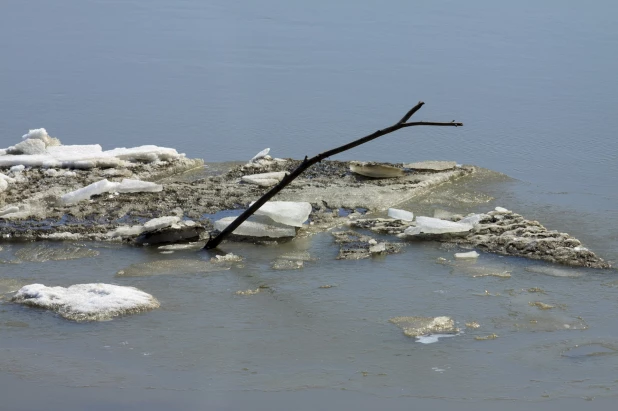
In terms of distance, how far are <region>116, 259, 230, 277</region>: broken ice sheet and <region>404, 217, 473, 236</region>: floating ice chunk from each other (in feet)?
3.80

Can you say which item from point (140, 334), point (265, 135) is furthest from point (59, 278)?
point (265, 135)

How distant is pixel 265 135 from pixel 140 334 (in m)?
4.22

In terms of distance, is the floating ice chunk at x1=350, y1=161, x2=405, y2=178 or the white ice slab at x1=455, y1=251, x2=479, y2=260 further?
the floating ice chunk at x1=350, y1=161, x2=405, y2=178

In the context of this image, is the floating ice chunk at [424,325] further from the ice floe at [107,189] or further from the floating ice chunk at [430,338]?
the ice floe at [107,189]

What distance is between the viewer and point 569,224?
5543 mm

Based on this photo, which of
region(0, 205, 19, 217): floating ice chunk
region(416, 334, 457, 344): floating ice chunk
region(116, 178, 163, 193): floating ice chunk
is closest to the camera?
region(416, 334, 457, 344): floating ice chunk

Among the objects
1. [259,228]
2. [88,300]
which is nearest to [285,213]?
[259,228]

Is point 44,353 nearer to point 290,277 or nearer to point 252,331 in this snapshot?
point 252,331

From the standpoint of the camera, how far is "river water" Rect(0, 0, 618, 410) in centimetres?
350

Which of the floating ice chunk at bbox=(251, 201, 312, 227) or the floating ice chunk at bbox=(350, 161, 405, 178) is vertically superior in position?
the floating ice chunk at bbox=(350, 161, 405, 178)

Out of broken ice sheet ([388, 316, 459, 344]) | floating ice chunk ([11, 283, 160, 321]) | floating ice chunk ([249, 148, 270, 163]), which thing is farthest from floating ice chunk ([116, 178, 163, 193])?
broken ice sheet ([388, 316, 459, 344])

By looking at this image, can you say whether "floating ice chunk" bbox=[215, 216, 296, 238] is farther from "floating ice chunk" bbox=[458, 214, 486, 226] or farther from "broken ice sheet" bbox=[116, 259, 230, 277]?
"floating ice chunk" bbox=[458, 214, 486, 226]

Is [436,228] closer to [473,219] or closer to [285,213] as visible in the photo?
[473,219]

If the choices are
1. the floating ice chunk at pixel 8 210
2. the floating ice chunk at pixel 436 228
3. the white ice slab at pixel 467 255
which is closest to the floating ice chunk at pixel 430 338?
the white ice slab at pixel 467 255
